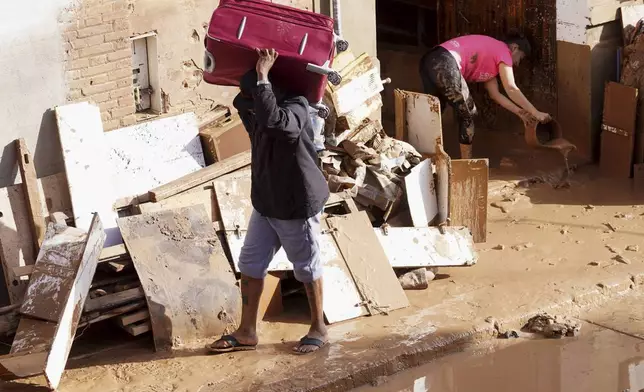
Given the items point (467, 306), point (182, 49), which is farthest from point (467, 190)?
point (182, 49)

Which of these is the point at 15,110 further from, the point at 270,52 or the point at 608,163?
the point at 608,163

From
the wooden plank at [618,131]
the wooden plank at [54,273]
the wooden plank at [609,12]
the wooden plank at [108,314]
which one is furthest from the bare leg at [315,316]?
the wooden plank at [609,12]

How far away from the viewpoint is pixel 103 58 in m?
7.92

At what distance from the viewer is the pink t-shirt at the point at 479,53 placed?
32.6ft

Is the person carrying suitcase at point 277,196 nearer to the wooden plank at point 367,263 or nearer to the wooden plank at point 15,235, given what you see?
the wooden plank at point 367,263

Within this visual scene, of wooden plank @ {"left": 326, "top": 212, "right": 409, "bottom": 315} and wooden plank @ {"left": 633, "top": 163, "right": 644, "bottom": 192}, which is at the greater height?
wooden plank @ {"left": 326, "top": 212, "right": 409, "bottom": 315}

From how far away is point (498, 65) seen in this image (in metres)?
10.0

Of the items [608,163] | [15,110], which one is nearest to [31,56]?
[15,110]

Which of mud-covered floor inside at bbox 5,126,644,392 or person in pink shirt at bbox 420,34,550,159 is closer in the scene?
mud-covered floor inside at bbox 5,126,644,392

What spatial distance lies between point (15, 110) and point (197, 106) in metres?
1.59

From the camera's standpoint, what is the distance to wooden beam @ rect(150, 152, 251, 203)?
7.91 m

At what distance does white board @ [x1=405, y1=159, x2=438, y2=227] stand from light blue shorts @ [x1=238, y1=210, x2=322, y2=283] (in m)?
1.76

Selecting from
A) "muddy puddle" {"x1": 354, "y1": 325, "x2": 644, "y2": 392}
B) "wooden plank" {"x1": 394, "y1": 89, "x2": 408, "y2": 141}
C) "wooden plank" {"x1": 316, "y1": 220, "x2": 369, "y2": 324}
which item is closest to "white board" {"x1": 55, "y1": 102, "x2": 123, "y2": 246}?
"wooden plank" {"x1": 316, "y1": 220, "x2": 369, "y2": 324}

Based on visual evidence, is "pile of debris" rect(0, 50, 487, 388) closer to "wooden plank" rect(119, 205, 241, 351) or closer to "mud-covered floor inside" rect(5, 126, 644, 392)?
"wooden plank" rect(119, 205, 241, 351)
